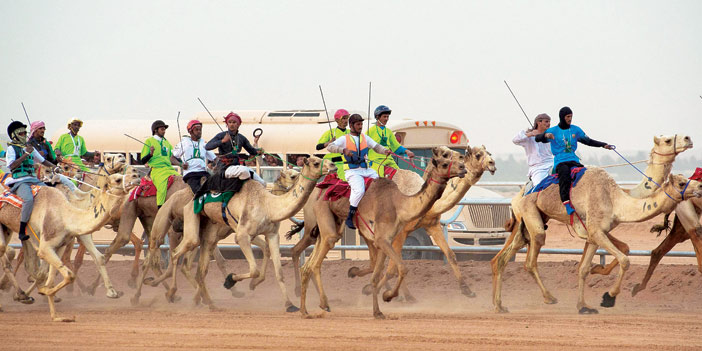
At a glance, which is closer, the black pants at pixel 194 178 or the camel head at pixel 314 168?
the camel head at pixel 314 168

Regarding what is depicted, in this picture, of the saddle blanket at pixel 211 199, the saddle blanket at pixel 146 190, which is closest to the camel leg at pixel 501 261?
the saddle blanket at pixel 211 199

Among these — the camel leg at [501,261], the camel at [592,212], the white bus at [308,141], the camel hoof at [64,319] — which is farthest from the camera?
the white bus at [308,141]

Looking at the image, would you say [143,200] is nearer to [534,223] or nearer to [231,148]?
[231,148]

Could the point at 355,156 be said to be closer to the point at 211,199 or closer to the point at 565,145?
the point at 211,199

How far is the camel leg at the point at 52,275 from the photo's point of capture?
1292cm

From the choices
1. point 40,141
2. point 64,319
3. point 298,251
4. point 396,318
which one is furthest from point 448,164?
point 40,141

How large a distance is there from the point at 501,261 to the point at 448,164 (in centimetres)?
267

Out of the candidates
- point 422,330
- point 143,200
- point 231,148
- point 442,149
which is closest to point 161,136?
point 143,200

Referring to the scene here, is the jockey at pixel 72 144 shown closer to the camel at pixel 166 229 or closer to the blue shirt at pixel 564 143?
the camel at pixel 166 229

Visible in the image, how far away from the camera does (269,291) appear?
55.8 ft

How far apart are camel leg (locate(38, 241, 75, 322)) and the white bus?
4311mm

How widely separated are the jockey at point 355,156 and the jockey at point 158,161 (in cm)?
407

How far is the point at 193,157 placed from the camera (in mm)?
15430

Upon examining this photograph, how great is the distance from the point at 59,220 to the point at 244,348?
16.2 ft
